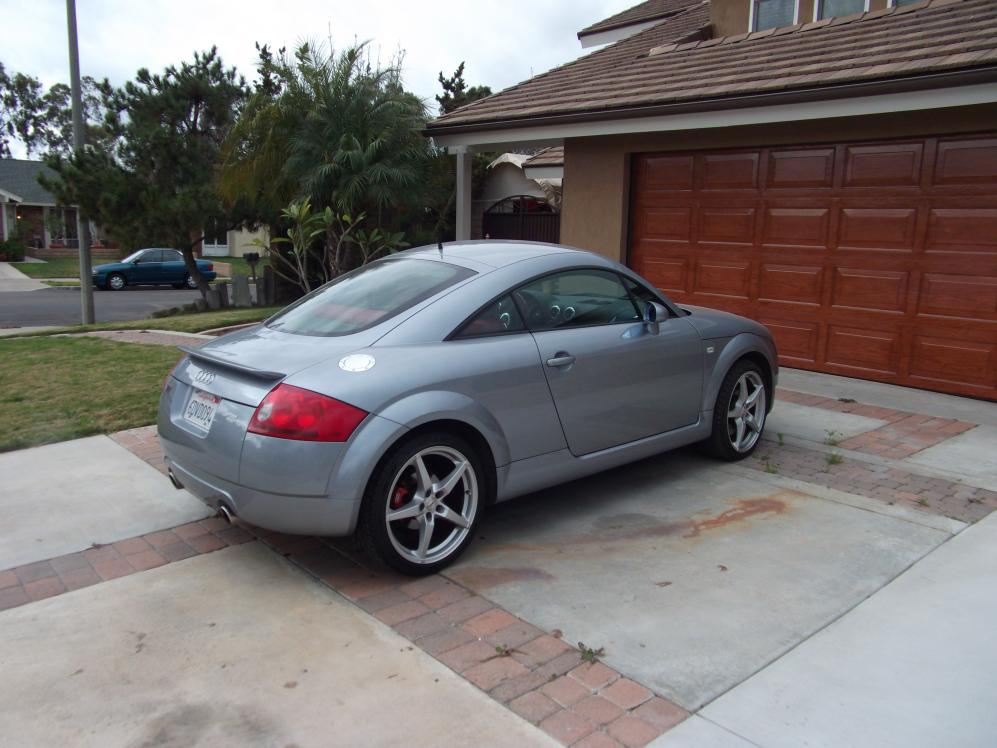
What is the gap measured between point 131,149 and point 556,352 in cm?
1678

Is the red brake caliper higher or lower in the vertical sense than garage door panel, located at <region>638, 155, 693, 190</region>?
lower

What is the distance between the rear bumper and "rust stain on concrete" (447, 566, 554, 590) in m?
0.63

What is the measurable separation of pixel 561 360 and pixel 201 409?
6.05 feet

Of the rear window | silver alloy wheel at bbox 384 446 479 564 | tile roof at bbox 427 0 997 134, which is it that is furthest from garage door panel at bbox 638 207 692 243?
silver alloy wheel at bbox 384 446 479 564

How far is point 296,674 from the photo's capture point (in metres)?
3.15

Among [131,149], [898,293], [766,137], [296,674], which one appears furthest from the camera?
[131,149]

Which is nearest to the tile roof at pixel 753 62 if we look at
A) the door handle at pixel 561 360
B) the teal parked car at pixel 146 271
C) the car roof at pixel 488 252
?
the car roof at pixel 488 252

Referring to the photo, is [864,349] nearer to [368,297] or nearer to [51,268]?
[368,297]

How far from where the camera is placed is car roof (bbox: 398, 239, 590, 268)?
4660 millimetres

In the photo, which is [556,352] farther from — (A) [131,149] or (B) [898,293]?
(A) [131,149]

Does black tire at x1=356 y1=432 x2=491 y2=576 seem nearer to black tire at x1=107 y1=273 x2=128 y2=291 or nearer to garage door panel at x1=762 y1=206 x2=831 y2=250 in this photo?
garage door panel at x1=762 y1=206 x2=831 y2=250

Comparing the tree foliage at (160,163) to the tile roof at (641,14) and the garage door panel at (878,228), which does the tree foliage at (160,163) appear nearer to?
the tile roof at (641,14)

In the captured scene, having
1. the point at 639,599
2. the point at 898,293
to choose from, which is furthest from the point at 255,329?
the point at 898,293

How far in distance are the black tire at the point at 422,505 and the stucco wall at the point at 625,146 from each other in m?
5.74
